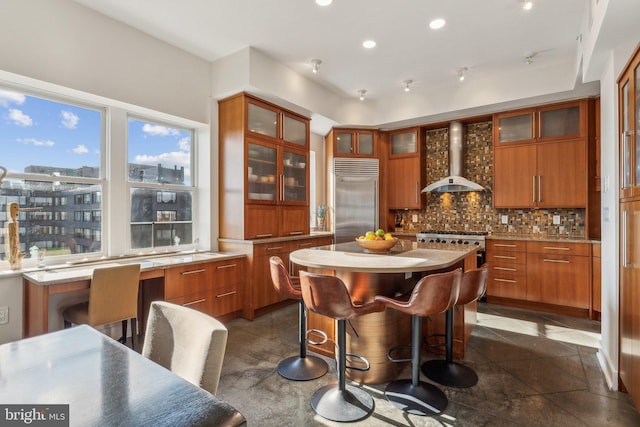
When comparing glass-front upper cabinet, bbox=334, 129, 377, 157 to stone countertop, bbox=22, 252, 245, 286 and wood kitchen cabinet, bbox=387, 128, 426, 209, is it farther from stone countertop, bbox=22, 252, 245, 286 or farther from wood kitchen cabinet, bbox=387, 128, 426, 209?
stone countertop, bbox=22, 252, 245, 286

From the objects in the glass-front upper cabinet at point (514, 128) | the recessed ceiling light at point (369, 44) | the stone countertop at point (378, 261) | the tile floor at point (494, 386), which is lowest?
the tile floor at point (494, 386)

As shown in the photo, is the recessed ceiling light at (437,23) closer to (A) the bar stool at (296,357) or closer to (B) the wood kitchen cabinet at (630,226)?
(B) the wood kitchen cabinet at (630,226)

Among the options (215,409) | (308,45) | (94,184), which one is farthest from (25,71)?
(215,409)

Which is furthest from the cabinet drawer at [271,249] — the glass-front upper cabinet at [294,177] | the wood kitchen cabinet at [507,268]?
the wood kitchen cabinet at [507,268]

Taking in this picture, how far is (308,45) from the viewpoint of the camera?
3.59 meters

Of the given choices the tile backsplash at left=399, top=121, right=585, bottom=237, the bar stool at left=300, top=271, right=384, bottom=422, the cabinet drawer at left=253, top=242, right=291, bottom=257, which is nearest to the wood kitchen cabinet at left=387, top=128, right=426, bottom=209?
the tile backsplash at left=399, top=121, right=585, bottom=237

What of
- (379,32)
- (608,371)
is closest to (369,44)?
(379,32)

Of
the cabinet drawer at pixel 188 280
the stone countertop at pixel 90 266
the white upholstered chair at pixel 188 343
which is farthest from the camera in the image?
the cabinet drawer at pixel 188 280

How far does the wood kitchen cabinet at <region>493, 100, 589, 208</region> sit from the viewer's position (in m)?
4.12

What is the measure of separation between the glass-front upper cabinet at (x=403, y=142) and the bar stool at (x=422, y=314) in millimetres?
3648

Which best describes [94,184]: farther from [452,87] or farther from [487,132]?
[487,132]

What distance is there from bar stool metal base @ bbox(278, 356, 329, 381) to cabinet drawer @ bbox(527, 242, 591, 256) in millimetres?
3205

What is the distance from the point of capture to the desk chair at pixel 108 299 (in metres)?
2.44

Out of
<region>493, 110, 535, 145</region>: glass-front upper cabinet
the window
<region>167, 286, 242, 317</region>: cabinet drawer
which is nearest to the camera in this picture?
<region>167, 286, 242, 317</region>: cabinet drawer
